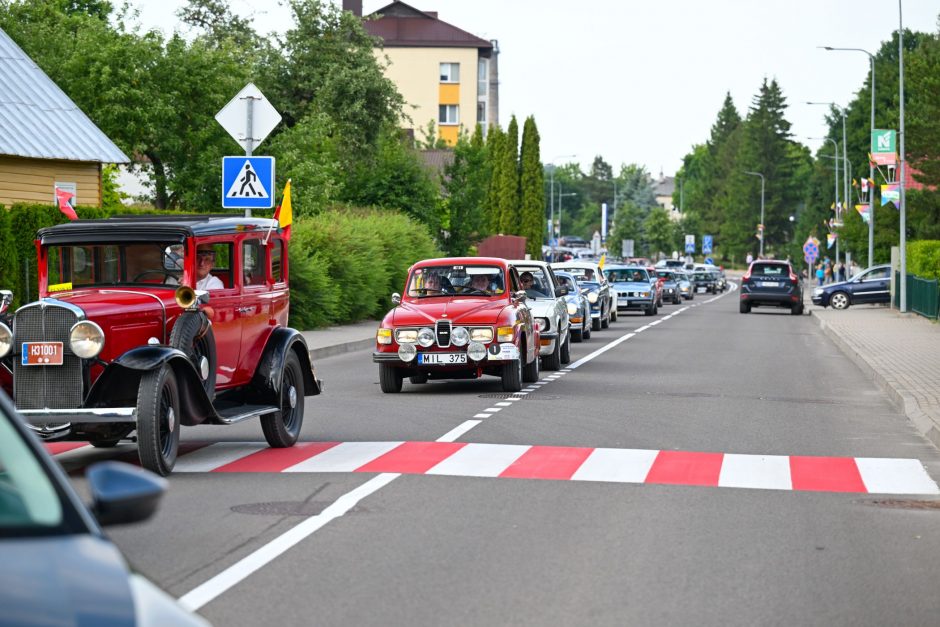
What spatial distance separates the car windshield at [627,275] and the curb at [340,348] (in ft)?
66.8

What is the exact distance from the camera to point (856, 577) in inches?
299

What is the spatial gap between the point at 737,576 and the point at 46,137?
93.3ft

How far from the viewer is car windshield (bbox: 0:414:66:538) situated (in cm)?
351

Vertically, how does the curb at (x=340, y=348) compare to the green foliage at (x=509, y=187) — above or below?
below

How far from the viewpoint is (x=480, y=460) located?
11984mm

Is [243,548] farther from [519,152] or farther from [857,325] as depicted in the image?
[519,152]

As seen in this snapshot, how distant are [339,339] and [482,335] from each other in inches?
447

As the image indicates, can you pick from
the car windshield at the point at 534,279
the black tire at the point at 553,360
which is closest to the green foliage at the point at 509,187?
the car windshield at the point at 534,279

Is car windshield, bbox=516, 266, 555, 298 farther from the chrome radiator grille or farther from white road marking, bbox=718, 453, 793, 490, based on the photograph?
the chrome radiator grille

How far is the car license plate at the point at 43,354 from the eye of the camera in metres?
10.6

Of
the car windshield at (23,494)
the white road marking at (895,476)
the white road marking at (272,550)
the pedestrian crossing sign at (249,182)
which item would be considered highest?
the pedestrian crossing sign at (249,182)

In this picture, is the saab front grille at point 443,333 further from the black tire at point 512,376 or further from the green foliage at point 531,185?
the green foliage at point 531,185

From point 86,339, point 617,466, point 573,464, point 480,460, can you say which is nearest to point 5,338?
point 86,339

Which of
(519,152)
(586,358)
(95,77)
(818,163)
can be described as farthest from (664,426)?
(818,163)
